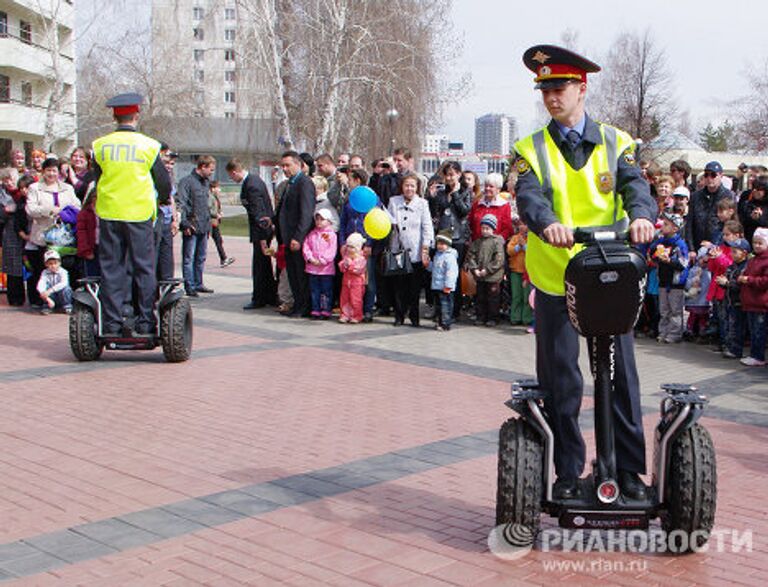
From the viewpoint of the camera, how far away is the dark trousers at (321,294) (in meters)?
12.8

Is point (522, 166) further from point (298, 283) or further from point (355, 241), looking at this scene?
point (298, 283)

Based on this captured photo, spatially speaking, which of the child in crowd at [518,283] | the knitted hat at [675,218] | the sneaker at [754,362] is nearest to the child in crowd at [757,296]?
the sneaker at [754,362]

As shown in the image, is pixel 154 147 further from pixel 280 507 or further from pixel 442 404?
pixel 280 507

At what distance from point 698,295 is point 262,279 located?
232 inches

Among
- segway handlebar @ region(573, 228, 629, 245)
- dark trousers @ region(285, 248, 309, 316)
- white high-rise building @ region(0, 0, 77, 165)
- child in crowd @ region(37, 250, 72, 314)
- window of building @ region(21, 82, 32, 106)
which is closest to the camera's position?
segway handlebar @ region(573, 228, 629, 245)

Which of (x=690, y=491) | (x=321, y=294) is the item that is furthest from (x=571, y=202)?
(x=321, y=294)

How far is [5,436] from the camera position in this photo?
6.63 meters

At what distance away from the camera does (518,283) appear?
1228 centimetres

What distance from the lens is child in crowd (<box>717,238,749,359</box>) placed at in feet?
33.4

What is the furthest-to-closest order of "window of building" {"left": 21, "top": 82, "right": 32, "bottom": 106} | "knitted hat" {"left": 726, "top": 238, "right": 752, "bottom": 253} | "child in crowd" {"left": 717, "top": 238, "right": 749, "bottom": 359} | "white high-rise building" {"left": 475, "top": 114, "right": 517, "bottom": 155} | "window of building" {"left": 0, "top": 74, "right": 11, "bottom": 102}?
1. "white high-rise building" {"left": 475, "top": 114, "right": 517, "bottom": 155}
2. "window of building" {"left": 21, "top": 82, "right": 32, "bottom": 106}
3. "window of building" {"left": 0, "top": 74, "right": 11, "bottom": 102}
4. "knitted hat" {"left": 726, "top": 238, "right": 752, "bottom": 253}
5. "child in crowd" {"left": 717, "top": 238, "right": 749, "bottom": 359}

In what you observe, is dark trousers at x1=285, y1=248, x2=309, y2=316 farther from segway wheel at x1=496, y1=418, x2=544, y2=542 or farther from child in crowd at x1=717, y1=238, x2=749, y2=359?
segway wheel at x1=496, y1=418, x2=544, y2=542

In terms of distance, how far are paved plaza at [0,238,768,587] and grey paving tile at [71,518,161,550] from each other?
0.6 inches

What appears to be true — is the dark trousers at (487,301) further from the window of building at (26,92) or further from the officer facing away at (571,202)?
the window of building at (26,92)

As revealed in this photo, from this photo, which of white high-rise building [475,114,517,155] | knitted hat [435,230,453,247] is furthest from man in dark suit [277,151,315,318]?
white high-rise building [475,114,517,155]
